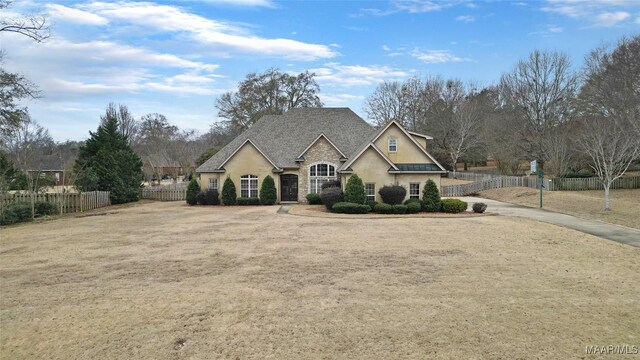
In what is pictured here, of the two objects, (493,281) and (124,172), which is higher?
(124,172)

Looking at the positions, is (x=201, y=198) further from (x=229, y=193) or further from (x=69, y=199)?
(x=69, y=199)

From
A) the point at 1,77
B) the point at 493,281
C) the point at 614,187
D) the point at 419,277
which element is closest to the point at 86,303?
the point at 419,277

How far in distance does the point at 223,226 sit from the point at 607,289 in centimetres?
1651

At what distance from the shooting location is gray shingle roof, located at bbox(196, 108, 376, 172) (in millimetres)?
35906

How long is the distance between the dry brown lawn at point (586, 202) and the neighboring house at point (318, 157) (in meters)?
9.88

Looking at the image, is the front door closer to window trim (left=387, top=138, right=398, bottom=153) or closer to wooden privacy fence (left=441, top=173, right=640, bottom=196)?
window trim (left=387, top=138, right=398, bottom=153)

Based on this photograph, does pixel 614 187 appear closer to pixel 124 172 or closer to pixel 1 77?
pixel 124 172

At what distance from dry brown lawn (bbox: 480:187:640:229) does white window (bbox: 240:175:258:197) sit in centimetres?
2260

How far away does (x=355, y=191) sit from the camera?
2861cm

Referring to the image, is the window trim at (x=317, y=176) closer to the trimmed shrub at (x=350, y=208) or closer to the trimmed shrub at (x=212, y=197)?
the trimmed shrub at (x=350, y=208)

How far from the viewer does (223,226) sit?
70.8ft

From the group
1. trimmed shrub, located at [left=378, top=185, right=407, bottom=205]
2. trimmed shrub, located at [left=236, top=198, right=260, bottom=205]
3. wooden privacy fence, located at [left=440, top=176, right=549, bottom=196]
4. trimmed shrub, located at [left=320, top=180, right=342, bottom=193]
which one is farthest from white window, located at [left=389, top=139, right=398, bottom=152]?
wooden privacy fence, located at [left=440, top=176, right=549, bottom=196]

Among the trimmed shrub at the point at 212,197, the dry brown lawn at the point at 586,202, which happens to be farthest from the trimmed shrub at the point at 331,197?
the dry brown lawn at the point at 586,202

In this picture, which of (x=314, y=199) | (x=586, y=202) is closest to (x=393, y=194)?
(x=314, y=199)
